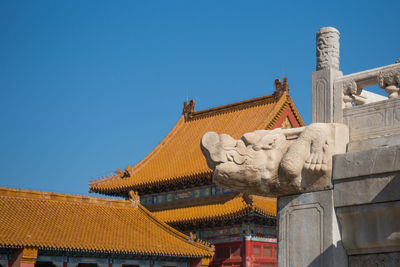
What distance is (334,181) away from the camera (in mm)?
4586

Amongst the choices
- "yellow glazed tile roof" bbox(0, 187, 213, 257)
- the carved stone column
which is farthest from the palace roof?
the carved stone column

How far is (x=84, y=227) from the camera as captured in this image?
923 inches

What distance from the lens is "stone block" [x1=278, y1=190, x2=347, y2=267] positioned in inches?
177

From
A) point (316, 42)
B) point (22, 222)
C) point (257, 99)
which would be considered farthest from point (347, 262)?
point (257, 99)

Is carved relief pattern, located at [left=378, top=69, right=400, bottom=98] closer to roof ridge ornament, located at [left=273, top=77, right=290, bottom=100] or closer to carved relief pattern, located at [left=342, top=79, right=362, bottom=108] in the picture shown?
carved relief pattern, located at [left=342, top=79, right=362, bottom=108]

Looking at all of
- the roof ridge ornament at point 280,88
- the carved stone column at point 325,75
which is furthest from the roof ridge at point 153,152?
the carved stone column at point 325,75

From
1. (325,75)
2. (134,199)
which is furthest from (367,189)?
(134,199)

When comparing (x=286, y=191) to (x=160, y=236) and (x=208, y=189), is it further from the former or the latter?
(x=208, y=189)

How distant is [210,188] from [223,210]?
5.89ft

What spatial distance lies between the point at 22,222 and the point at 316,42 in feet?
61.4

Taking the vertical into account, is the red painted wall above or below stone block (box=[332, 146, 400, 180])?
above

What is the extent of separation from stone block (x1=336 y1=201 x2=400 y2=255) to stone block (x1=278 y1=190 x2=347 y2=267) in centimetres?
7

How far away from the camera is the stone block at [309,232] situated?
14.7 ft

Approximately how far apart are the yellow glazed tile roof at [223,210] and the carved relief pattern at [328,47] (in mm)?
20155
